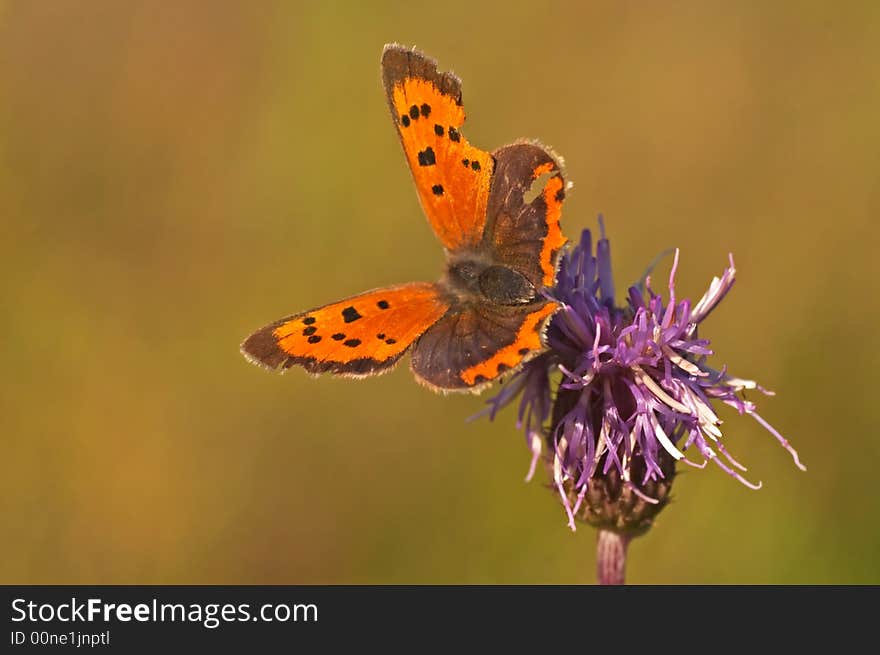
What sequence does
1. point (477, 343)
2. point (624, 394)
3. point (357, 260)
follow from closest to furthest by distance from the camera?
point (477, 343) < point (624, 394) < point (357, 260)

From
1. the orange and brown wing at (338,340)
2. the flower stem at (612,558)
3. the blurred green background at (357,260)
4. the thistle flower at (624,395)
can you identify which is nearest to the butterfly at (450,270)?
the orange and brown wing at (338,340)

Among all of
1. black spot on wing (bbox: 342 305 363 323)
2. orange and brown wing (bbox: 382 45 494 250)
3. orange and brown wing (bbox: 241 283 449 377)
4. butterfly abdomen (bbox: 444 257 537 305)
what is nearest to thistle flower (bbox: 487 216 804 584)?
butterfly abdomen (bbox: 444 257 537 305)

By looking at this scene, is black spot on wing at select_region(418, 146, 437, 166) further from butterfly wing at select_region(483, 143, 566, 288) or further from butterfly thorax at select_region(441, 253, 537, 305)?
butterfly thorax at select_region(441, 253, 537, 305)

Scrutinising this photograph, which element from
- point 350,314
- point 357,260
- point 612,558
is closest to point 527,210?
point 350,314

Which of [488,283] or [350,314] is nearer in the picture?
[350,314]

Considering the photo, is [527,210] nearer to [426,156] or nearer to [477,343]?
[426,156]

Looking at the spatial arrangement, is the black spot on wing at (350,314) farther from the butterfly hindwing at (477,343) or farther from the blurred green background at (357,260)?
the blurred green background at (357,260)

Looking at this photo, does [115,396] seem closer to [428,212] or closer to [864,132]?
[428,212]
